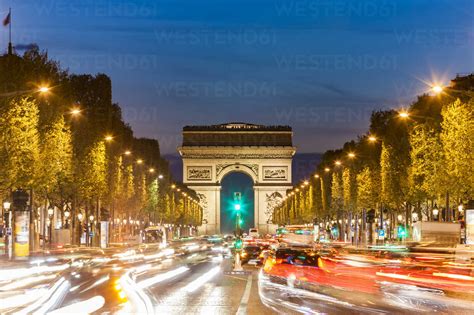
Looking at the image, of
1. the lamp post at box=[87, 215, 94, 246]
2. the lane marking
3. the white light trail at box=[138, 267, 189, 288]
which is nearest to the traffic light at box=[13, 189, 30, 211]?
the white light trail at box=[138, 267, 189, 288]

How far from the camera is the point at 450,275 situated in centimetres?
3097

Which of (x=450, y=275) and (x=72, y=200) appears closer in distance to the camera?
(x=450, y=275)

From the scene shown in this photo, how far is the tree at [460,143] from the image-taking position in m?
54.8

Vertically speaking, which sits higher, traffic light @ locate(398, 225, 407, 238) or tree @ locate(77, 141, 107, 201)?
tree @ locate(77, 141, 107, 201)

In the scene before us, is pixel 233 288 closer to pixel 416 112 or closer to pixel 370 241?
pixel 416 112

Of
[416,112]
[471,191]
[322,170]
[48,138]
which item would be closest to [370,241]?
[416,112]

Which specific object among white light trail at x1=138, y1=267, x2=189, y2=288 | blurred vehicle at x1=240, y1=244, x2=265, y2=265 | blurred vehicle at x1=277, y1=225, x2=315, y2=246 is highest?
blurred vehicle at x1=277, y1=225, x2=315, y2=246

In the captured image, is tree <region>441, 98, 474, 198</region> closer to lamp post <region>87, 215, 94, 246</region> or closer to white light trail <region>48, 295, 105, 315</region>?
white light trail <region>48, 295, 105, 315</region>

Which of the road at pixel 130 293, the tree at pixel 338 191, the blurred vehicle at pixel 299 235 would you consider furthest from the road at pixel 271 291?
the tree at pixel 338 191

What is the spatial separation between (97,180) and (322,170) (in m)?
69.8

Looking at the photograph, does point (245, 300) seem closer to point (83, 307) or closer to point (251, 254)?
point (83, 307)

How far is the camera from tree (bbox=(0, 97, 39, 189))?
52406mm

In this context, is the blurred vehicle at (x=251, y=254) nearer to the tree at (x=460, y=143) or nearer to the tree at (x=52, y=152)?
the tree at (x=460, y=143)

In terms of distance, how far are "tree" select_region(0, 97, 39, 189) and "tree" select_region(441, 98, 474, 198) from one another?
24.3 metres
